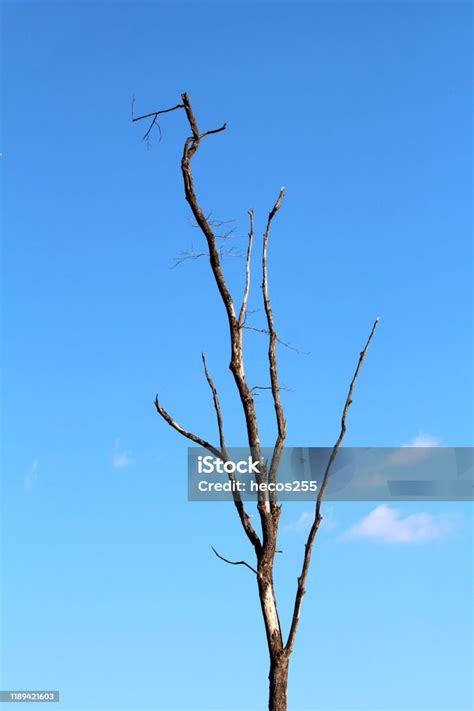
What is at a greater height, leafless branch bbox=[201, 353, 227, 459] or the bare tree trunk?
leafless branch bbox=[201, 353, 227, 459]

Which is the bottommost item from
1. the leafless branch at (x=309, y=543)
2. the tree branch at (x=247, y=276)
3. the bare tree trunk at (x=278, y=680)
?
the bare tree trunk at (x=278, y=680)

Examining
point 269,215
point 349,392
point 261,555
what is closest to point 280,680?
point 261,555

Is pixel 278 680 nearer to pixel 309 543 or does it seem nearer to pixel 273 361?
pixel 309 543

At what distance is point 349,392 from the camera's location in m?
8.09

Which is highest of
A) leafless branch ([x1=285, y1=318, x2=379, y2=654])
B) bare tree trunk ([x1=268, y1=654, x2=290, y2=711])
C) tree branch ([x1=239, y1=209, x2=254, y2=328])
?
tree branch ([x1=239, y1=209, x2=254, y2=328])

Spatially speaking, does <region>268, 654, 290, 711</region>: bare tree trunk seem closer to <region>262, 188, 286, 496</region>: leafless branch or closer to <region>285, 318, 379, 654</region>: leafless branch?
<region>285, 318, 379, 654</region>: leafless branch

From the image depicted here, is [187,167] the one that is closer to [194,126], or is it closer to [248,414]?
[194,126]

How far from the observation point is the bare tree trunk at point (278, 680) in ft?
24.7

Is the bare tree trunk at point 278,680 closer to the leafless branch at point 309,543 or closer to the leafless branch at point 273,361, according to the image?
the leafless branch at point 309,543

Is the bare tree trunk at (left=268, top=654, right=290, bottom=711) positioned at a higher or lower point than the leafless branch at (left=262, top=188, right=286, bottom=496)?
lower

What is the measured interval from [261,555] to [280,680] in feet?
3.32

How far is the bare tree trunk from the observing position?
7.52 m

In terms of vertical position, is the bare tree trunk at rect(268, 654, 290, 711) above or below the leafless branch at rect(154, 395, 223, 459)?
below

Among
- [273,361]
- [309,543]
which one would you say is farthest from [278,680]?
[273,361]
